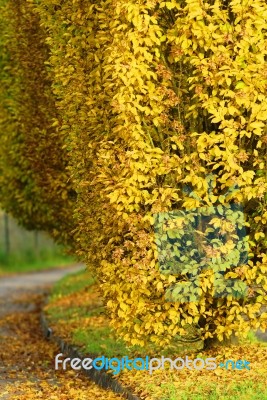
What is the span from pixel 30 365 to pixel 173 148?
402 cm

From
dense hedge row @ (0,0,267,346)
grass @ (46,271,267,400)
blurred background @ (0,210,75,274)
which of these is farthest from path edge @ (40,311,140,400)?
blurred background @ (0,210,75,274)

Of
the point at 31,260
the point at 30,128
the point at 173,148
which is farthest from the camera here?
the point at 31,260

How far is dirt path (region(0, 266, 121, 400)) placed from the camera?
9086 mm

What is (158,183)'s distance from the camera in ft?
28.0

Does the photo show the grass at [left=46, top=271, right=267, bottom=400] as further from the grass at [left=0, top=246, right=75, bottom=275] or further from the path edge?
the grass at [left=0, top=246, right=75, bottom=275]

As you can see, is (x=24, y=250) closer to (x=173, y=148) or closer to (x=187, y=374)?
(x=187, y=374)

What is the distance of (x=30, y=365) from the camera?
36.8 ft

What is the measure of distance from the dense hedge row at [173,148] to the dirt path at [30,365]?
1016 millimetres

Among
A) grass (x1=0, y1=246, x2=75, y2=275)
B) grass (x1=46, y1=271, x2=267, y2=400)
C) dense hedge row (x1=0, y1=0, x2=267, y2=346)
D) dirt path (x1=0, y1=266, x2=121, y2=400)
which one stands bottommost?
grass (x1=0, y1=246, x2=75, y2=275)

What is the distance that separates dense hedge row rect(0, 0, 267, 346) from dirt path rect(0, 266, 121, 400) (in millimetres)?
1016

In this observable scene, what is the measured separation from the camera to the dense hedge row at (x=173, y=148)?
26.8 ft

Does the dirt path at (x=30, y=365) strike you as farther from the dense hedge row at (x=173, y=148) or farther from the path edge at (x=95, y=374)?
the dense hedge row at (x=173, y=148)

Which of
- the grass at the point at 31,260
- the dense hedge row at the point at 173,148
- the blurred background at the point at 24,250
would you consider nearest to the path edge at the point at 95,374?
the dense hedge row at the point at 173,148

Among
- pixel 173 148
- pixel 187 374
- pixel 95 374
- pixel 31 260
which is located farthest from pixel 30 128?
pixel 31 260
